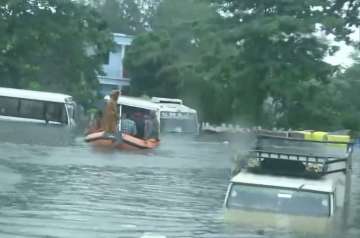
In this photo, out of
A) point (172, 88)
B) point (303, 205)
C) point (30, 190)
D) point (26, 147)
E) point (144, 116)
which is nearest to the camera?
point (303, 205)

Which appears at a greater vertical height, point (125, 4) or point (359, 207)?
point (125, 4)

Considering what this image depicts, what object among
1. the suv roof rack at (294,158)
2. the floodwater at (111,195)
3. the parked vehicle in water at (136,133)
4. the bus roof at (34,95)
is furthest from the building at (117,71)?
the suv roof rack at (294,158)

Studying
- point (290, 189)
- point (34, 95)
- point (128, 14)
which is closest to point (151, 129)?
point (34, 95)

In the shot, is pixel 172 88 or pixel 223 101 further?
pixel 172 88

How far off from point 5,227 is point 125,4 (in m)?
80.7

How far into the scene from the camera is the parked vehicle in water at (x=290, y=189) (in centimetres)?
1235

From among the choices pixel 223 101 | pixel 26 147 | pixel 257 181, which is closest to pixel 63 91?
pixel 223 101

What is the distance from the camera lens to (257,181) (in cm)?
1309

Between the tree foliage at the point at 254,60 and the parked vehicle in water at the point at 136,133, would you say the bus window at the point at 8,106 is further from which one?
the tree foliage at the point at 254,60

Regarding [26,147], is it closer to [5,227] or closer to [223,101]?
[5,227]

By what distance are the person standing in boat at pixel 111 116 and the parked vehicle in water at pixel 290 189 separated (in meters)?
14.8

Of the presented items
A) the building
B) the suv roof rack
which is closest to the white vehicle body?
the suv roof rack

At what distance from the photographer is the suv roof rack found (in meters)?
14.0

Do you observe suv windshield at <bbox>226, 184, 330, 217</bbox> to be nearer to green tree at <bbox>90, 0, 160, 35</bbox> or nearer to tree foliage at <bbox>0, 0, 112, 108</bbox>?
tree foliage at <bbox>0, 0, 112, 108</bbox>
